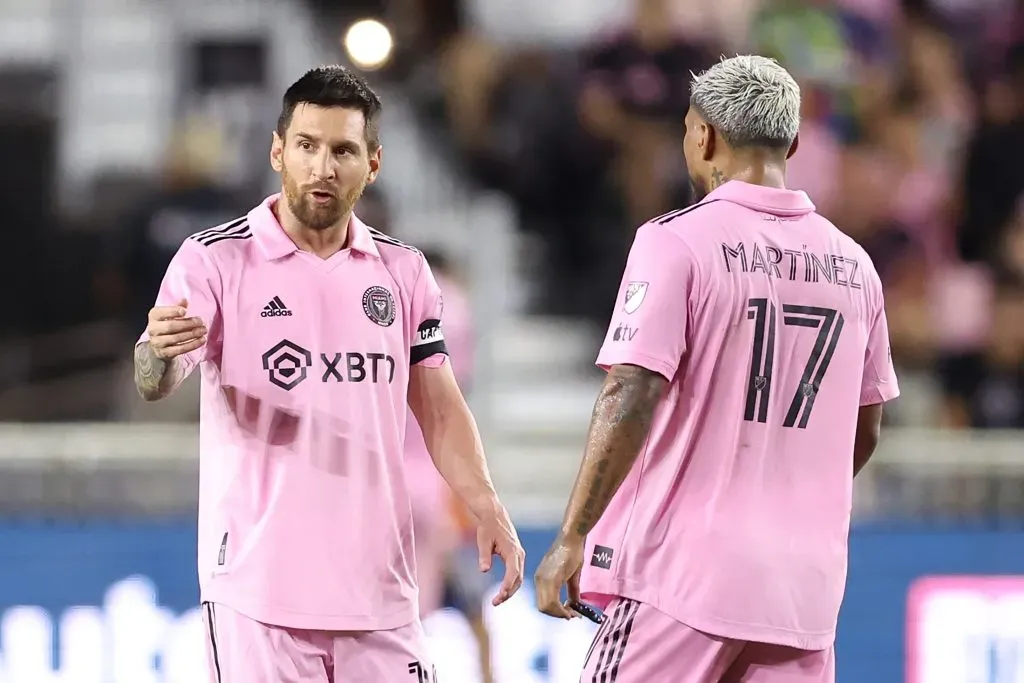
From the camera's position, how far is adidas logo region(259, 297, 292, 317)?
4.14 metres

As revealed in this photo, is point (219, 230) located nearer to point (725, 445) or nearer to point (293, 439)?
point (293, 439)

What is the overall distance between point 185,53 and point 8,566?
418cm

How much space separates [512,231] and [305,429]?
17.7ft

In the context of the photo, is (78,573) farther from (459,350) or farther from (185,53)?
(185,53)

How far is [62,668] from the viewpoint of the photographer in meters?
7.25

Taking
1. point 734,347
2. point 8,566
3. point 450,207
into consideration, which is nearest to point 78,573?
point 8,566

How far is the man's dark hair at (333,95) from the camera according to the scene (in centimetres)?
418

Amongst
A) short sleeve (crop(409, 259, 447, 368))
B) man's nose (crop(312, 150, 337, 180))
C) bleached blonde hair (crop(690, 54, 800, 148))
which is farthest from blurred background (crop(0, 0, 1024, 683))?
bleached blonde hair (crop(690, 54, 800, 148))

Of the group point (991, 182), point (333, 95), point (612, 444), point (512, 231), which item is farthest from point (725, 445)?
point (991, 182)

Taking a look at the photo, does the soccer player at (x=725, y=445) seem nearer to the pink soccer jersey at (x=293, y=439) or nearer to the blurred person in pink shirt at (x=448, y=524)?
the pink soccer jersey at (x=293, y=439)

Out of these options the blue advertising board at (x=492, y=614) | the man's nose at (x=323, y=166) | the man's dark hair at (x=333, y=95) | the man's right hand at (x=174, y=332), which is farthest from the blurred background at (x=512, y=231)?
the man's right hand at (x=174, y=332)

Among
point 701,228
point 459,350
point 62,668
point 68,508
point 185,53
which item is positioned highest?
point 185,53

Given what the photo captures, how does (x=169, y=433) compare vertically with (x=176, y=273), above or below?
below

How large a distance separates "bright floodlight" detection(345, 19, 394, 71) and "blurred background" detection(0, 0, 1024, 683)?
56 mm
